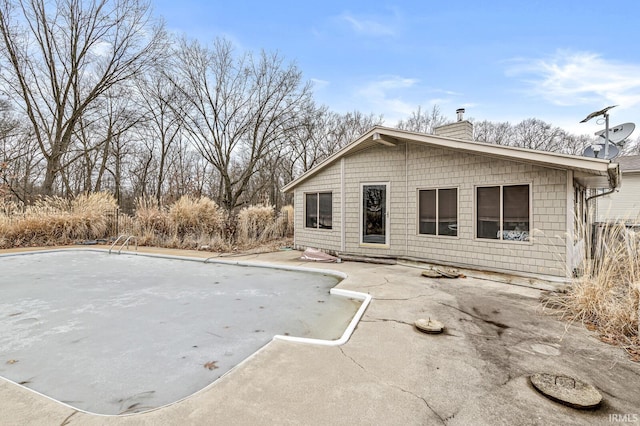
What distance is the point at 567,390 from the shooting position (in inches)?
78.3

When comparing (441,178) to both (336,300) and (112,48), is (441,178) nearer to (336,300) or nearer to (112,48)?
(336,300)

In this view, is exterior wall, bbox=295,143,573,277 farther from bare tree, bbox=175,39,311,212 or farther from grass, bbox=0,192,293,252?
bare tree, bbox=175,39,311,212

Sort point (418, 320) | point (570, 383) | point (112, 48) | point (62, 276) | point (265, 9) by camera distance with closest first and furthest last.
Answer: point (570, 383) < point (418, 320) < point (62, 276) < point (265, 9) < point (112, 48)

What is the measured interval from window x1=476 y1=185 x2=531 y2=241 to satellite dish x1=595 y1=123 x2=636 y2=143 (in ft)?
12.1

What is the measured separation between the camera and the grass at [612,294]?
2.93 m

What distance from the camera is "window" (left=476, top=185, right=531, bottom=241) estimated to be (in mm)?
5539

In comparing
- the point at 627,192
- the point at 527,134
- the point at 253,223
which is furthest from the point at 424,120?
the point at 253,223

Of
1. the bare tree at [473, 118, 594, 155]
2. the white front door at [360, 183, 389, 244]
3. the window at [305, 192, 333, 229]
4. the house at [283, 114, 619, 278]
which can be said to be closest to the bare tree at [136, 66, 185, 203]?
the window at [305, 192, 333, 229]

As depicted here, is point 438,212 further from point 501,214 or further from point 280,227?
point 280,227

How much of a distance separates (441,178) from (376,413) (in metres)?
5.70

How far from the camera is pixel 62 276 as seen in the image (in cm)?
593

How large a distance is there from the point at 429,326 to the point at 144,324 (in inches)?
128

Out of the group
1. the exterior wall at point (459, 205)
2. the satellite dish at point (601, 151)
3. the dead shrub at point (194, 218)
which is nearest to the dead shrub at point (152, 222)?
the dead shrub at point (194, 218)

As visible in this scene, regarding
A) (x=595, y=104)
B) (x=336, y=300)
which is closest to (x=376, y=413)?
(x=336, y=300)
